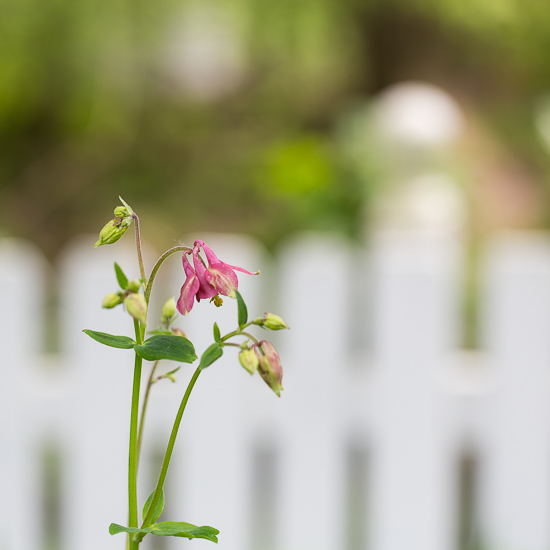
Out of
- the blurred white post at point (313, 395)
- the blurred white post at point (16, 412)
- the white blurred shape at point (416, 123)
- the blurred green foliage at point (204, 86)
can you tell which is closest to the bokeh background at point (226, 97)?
the blurred green foliage at point (204, 86)

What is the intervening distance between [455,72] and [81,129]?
1.51 metres

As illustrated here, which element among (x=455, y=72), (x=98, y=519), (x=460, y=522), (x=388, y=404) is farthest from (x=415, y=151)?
(x=455, y=72)

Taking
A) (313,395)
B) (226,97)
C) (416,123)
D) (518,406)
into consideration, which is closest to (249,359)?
(313,395)

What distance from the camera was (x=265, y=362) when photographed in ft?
0.71

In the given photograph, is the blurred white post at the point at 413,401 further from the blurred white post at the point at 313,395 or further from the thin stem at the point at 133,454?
the thin stem at the point at 133,454

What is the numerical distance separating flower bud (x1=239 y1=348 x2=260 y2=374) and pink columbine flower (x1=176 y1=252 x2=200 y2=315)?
2cm

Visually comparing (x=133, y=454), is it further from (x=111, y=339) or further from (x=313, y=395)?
(x=313, y=395)

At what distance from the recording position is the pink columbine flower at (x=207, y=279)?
0.21m

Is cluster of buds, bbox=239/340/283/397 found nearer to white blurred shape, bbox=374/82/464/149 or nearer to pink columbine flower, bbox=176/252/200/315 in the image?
pink columbine flower, bbox=176/252/200/315

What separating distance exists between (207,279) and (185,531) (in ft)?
0.23

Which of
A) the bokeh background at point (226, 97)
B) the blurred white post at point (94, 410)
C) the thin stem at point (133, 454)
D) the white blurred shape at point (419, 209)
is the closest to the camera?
the thin stem at point (133, 454)

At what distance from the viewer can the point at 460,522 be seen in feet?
5.05

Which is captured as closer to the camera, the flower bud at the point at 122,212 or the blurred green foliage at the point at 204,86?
the flower bud at the point at 122,212

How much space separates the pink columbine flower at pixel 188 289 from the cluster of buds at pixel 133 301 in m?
0.01
